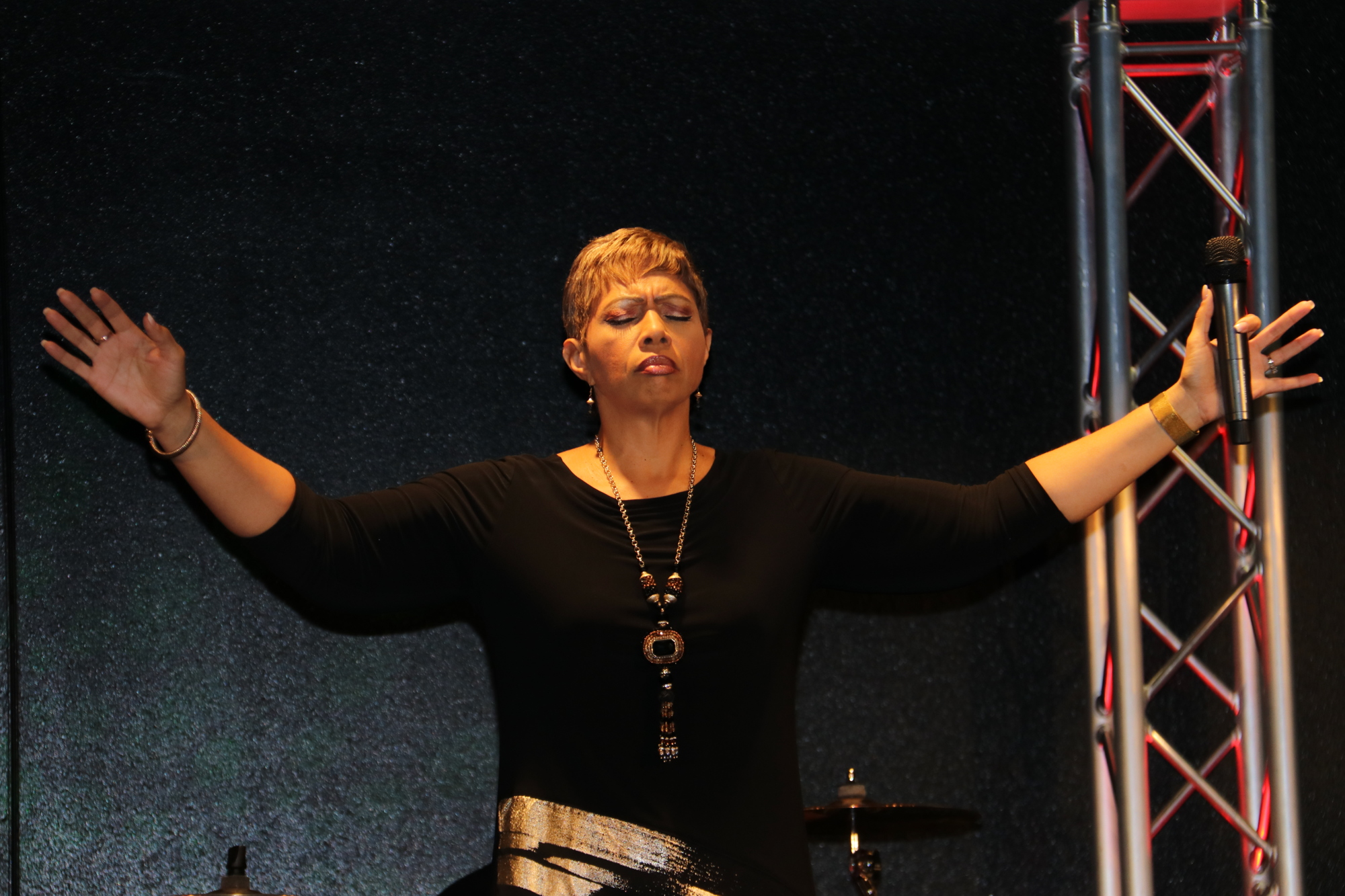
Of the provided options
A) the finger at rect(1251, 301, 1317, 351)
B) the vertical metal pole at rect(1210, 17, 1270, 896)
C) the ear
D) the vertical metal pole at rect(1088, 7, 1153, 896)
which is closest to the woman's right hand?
the ear

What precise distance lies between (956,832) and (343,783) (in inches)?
50.7

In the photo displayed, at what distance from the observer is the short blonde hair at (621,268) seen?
2.11 metres

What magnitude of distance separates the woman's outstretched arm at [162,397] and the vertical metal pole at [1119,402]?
1.61 metres

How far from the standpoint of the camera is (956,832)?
8.89 ft

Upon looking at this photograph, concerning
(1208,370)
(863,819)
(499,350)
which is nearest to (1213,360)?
(1208,370)

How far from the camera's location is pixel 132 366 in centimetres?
172

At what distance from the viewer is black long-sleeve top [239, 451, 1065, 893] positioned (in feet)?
6.09

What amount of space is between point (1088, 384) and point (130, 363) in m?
1.76

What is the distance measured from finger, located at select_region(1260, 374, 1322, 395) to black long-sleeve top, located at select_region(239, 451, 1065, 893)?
1.23 ft

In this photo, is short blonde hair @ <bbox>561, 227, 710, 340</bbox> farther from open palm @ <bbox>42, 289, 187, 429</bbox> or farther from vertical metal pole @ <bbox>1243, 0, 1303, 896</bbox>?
vertical metal pole @ <bbox>1243, 0, 1303, 896</bbox>

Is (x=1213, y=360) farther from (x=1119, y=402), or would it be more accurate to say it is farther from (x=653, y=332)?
(x=653, y=332)

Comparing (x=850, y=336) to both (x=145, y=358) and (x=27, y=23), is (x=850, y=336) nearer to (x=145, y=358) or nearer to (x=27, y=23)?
(x=145, y=358)

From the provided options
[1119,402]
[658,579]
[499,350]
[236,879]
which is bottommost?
[236,879]

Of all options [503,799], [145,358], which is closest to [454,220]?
[145,358]
